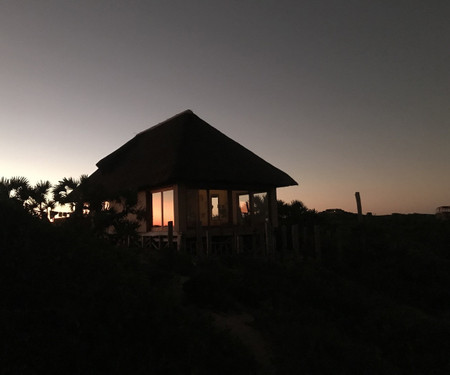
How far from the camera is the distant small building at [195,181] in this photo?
14336 mm

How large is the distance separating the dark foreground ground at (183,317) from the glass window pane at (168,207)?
4.73 m

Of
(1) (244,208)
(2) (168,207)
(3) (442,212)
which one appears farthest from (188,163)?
(3) (442,212)

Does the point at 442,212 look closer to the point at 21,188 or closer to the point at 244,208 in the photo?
the point at 244,208

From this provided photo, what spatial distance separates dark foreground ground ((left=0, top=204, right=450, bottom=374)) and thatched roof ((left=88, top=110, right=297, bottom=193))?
188 inches

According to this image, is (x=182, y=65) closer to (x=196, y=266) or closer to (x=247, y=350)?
(x=196, y=266)

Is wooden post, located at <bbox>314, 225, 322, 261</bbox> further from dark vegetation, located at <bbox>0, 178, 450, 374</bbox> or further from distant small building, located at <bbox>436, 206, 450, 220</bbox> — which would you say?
distant small building, located at <bbox>436, 206, 450, 220</bbox>

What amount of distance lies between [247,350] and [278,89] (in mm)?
12348

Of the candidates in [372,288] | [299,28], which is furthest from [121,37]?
[372,288]

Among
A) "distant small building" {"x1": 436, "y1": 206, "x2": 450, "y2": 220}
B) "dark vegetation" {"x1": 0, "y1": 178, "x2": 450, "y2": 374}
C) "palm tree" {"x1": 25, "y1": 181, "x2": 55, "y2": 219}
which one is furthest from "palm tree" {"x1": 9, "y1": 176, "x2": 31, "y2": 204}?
"distant small building" {"x1": 436, "y1": 206, "x2": 450, "y2": 220}

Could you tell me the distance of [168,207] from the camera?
1502 cm

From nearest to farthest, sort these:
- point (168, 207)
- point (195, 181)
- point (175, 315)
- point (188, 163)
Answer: point (175, 315) < point (188, 163) < point (195, 181) < point (168, 207)

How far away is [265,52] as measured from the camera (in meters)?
13.9

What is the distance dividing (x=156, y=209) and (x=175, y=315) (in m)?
10.2

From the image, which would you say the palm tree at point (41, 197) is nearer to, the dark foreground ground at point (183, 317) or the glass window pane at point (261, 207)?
the dark foreground ground at point (183, 317)
